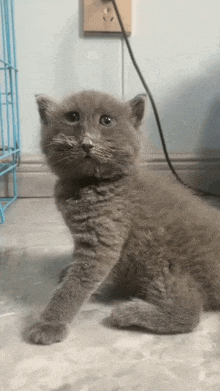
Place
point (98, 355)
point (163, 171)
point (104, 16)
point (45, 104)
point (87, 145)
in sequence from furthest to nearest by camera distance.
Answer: point (163, 171), point (104, 16), point (45, 104), point (87, 145), point (98, 355)

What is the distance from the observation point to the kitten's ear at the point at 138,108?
0.82 m

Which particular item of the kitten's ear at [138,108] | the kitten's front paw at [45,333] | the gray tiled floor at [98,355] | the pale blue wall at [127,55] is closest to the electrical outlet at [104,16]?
the pale blue wall at [127,55]

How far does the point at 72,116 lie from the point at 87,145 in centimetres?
10

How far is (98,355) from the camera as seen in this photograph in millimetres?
588

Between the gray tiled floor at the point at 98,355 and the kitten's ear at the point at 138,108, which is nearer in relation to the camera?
the gray tiled floor at the point at 98,355

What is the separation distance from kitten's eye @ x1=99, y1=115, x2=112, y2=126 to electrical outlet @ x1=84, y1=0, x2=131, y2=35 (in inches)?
40.6

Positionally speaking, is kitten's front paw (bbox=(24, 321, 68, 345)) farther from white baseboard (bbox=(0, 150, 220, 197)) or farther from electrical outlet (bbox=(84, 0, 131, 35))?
electrical outlet (bbox=(84, 0, 131, 35))

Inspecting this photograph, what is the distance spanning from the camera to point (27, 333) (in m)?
0.65

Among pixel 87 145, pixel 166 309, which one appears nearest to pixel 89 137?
pixel 87 145

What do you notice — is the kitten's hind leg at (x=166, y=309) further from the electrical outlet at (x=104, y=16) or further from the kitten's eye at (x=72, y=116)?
the electrical outlet at (x=104, y=16)

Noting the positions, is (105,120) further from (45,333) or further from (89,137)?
(45,333)

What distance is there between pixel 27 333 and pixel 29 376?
0.39ft

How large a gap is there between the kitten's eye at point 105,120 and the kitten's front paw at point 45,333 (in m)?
0.41

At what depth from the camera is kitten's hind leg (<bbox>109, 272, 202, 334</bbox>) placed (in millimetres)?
655
